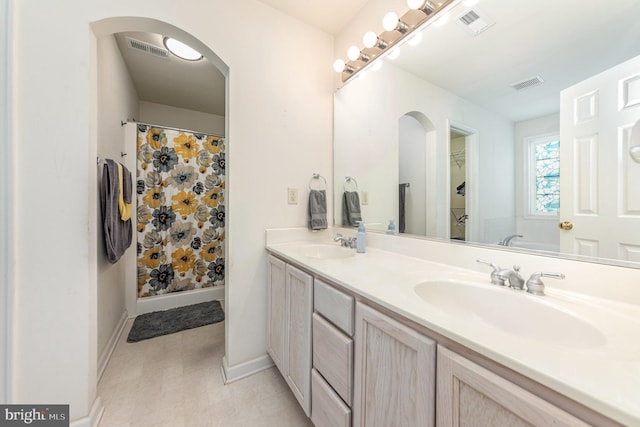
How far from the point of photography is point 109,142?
1.82 meters

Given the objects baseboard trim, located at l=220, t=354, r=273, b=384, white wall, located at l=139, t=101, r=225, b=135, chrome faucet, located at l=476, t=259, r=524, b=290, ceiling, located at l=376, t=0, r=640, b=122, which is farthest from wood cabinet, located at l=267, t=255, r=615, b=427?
white wall, located at l=139, t=101, r=225, b=135

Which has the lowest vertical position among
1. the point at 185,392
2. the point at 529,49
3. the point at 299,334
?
the point at 185,392

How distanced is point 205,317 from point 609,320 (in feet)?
8.65

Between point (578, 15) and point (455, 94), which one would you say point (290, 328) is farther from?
point (578, 15)

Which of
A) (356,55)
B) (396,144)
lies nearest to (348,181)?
(396,144)

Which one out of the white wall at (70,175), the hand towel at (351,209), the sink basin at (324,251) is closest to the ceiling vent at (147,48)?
the white wall at (70,175)

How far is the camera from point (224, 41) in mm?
1476

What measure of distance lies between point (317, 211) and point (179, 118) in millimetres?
2787

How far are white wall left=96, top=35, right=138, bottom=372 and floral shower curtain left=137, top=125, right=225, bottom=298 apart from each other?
0.56 feet

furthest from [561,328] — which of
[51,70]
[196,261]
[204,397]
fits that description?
[196,261]

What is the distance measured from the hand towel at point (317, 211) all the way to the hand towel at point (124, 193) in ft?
4.13

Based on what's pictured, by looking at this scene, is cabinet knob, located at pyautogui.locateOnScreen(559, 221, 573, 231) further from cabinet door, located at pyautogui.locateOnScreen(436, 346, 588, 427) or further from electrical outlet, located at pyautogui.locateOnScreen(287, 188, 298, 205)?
electrical outlet, located at pyautogui.locateOnScreen(287, 188, 298, 205)

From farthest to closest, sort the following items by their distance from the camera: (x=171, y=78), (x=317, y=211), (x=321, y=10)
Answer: (x=171, y=78) → (x=317, y=211) → (x=321, y=10)

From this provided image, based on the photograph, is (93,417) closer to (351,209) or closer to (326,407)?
(326,407)
